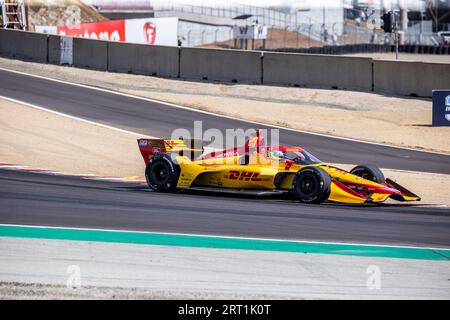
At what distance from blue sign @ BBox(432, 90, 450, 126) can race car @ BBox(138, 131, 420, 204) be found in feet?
42.4

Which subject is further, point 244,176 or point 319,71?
point 319,71

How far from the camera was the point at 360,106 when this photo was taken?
3180 centimetres

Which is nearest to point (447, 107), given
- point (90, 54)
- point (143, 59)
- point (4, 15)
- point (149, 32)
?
point (143, 59)

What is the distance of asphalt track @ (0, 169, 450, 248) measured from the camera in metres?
12.4

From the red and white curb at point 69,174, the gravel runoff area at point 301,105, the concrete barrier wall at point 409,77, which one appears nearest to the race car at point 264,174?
the red and white curb at point 69,174

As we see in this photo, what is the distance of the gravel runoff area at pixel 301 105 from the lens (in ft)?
90.0

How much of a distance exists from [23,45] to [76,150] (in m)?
19.7

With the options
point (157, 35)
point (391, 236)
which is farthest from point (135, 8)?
point (391, 236)

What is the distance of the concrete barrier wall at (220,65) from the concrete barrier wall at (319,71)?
63 centimetres

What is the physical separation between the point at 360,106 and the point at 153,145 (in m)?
16.7

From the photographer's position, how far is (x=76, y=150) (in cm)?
2158

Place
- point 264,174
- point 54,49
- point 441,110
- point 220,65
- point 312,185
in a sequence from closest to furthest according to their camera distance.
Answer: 1. point 312,185
2. point 264,174
3. point 441,110
4. point 220,65
5. point 54,49

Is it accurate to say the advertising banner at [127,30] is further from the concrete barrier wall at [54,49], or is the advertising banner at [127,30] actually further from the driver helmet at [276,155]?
the driver helmet at [276,155]

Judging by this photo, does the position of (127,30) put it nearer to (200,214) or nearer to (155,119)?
(155,119)
